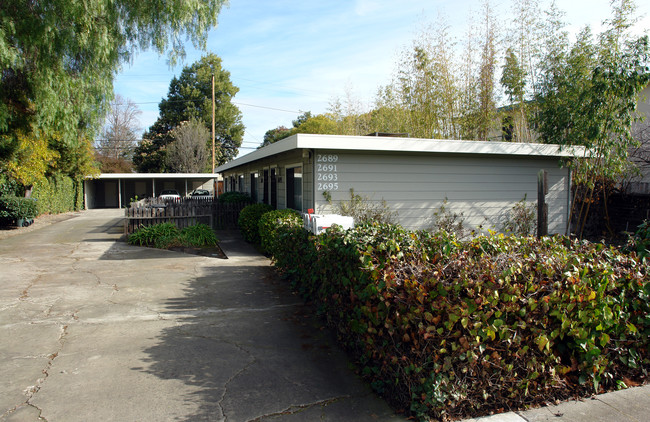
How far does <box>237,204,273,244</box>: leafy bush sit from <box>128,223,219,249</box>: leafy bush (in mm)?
934

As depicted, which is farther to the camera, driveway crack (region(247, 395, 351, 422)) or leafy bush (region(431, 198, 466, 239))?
leafy bush (region(431, 198, 466, 239))

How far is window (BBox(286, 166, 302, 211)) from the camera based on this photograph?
32.7 ft

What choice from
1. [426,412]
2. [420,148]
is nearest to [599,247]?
[426,412]

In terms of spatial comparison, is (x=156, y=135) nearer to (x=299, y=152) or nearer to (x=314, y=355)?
(x=299, y=152)

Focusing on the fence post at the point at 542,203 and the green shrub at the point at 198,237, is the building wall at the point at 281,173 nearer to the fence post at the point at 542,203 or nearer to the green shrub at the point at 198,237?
the green shrub at the point at 198,237

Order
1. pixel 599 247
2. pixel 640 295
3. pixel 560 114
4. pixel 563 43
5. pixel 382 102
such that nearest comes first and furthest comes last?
pixel 640 295
pixel 599 247
pixel 560 114
pixel 563 43
pixel 382 102

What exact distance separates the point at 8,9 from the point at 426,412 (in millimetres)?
10309

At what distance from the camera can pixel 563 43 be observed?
11.2m

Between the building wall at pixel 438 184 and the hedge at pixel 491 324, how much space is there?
5.36m

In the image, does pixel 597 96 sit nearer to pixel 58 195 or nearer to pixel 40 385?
pixel 40 385

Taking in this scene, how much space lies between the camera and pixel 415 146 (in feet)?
29.8

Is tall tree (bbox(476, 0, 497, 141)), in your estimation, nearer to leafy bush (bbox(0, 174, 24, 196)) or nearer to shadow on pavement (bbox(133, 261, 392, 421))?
shadow on pavement (bbox(133, 261, 392, 421))

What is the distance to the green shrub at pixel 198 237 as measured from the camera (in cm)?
1080

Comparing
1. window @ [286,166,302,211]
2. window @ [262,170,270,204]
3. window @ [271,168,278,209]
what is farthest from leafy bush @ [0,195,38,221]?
window @ [286,166,302,211]
